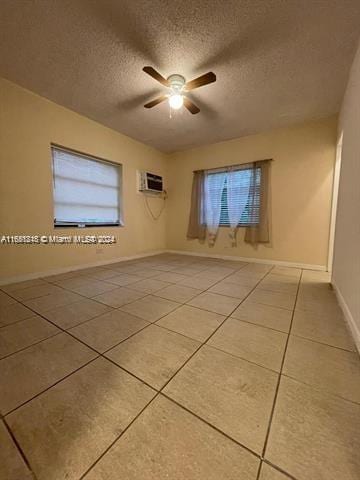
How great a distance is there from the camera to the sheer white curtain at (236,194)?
3670mm

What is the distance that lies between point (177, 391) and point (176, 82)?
2.73m

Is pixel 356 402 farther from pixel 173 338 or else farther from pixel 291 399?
pixel 173 338

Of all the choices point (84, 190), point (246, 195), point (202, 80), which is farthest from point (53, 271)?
point (246, 195)

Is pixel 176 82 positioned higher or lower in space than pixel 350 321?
higher

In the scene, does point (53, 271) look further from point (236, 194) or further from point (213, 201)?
point (236, 194)

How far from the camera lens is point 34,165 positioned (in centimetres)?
253

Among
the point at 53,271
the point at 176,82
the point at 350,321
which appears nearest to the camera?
the point at 350,321

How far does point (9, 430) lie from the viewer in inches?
27.9

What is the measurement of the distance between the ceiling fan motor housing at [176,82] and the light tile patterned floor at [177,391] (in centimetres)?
233

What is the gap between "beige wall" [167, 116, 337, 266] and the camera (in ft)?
9.96

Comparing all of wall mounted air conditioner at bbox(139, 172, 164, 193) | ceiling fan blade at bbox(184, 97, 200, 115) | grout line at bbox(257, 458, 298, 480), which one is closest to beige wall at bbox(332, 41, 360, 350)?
grout line at bbox(257, 458, 298, 480)

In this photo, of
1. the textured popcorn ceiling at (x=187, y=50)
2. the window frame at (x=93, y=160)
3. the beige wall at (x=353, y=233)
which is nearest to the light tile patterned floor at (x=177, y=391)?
the beige wall at (x=353, y=233)

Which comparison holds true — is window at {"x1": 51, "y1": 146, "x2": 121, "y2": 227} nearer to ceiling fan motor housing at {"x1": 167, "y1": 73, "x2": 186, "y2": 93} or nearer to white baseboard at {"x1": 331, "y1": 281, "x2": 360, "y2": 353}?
ceiling fan motor housing at {"x1": 167, "y1": 73, "x2": 186, "y2": 93}

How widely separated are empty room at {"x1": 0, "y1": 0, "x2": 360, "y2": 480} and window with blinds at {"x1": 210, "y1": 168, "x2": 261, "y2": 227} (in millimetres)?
27
